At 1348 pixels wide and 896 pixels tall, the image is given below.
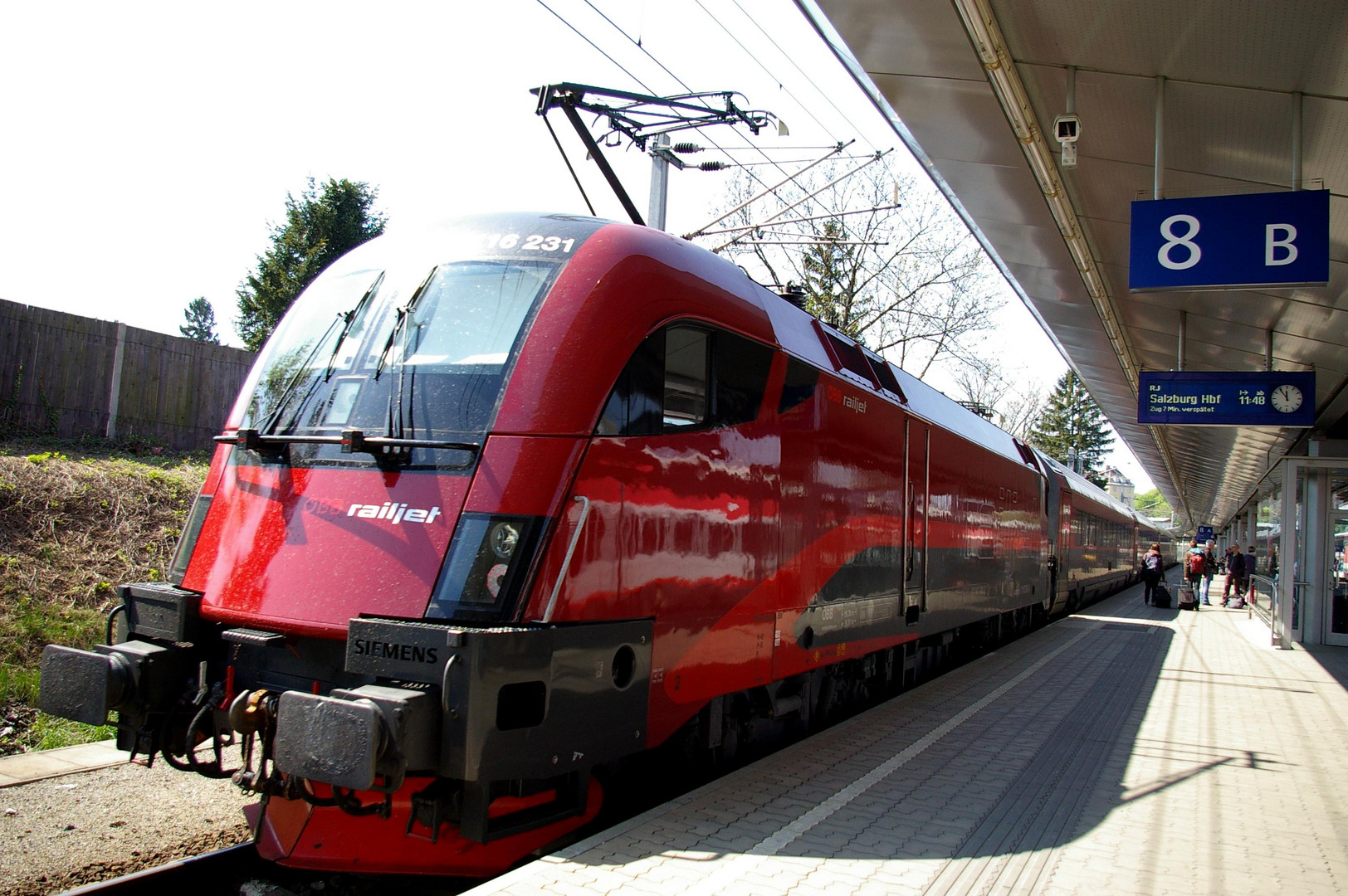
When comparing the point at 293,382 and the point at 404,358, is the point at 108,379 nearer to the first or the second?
the point at 293,382

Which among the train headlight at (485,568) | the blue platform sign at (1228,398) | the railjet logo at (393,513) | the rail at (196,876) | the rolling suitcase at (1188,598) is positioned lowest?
the rail at (196,876)

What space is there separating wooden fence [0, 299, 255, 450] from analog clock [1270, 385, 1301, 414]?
1331 centimetres

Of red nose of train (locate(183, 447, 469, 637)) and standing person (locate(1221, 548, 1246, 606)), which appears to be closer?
red nose of train (locate(183, 447, 469, 637))

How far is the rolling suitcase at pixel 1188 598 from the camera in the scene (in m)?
23.8

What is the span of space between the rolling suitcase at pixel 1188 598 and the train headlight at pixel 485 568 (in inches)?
951

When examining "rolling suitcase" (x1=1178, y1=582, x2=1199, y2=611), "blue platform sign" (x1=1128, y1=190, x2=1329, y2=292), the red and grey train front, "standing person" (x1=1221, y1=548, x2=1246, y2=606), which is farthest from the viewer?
"standing person" (x1=1221, y1=548, x2=1246, y2=606)

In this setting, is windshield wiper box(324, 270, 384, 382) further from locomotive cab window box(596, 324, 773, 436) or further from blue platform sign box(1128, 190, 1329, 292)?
blue platform sign box(1128, 190, 1329, 292)

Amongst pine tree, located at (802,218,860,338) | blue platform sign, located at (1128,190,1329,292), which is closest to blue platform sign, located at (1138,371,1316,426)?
blue platform sign, located at (1128,190,1329,292)

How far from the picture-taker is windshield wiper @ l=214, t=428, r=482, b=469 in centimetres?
425

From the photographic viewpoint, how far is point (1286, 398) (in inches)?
Answer: 401

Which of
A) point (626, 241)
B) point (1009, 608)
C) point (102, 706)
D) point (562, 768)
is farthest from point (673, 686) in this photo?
point (1009, 608)

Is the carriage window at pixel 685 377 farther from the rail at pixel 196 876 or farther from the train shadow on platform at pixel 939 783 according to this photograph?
the rail at pixel 196 876

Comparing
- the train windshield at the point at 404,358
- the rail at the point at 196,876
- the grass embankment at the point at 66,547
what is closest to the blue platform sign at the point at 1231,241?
the train windshield at the point at 404,358

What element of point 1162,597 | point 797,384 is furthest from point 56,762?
point 1162,597
